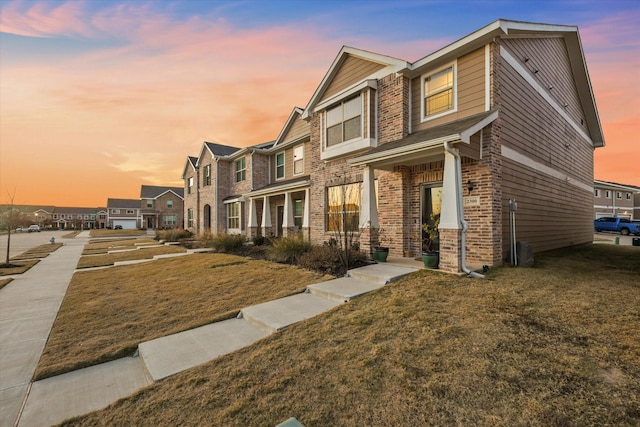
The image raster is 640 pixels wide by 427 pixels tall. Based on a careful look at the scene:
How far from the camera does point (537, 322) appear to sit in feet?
12.0

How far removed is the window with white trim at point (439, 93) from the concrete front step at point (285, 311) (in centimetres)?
674

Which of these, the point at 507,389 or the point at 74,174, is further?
the point at 74,174

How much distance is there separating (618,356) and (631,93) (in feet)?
46.0

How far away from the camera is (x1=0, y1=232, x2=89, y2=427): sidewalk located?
3.08 metres

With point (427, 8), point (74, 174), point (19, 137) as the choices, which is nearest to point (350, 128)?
point (427, 8)

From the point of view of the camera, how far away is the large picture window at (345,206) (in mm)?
10289

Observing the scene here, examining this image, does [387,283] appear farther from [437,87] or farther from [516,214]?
[437,87]

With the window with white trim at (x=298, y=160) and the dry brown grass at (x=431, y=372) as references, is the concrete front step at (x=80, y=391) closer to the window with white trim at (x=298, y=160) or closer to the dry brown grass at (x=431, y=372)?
the dry brown grass at (x=431, y=372)

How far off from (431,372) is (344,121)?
9.46 m

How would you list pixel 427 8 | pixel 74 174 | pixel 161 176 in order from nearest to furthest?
pixel 427 8 → pixel 74 174 → pixel 161 176

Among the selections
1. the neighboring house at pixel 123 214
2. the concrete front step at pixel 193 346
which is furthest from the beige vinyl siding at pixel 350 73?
the neighboring house at pixel 123 214

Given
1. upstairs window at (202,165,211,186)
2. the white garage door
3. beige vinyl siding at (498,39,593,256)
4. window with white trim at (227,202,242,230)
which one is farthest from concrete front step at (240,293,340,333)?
the white garage door

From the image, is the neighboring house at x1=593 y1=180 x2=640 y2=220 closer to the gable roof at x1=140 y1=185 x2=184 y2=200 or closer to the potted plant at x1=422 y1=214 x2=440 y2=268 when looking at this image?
the potted plant at x1=422 y1=214 x2=440 y2=268

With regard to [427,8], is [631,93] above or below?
below
